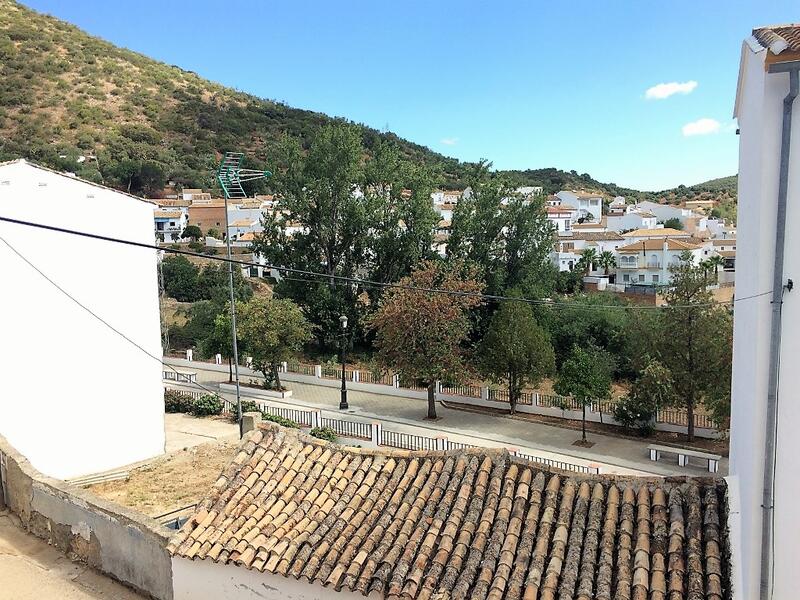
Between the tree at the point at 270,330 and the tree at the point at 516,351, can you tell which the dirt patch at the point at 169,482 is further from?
the tree at the point at 516,351

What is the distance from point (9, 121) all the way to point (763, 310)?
2609 inches

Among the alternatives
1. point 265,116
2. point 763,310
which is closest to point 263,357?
point 763,310

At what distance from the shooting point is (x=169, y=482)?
40.7ft

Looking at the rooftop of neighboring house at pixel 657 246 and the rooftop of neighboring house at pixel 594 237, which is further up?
the rooftop of neighboring house at pixel 594 237

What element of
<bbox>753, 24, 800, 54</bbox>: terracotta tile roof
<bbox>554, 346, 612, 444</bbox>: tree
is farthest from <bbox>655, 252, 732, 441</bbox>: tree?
<bbox>753, 24, 800, 54</bbox>: terracotta tile roof

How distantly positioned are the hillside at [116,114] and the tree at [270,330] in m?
27.6

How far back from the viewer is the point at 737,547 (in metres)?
4.62

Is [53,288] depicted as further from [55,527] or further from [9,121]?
[9,121]

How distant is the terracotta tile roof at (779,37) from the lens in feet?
12.8

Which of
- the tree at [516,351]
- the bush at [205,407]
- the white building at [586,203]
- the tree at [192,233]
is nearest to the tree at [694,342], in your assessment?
the tree at [516,351]

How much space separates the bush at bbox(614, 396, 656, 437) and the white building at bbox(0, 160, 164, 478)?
13786 mm

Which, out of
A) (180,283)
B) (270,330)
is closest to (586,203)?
(180,283)

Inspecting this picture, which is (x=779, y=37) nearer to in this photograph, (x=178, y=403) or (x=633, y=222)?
(x=178, y=403)

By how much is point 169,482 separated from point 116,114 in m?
64.2
